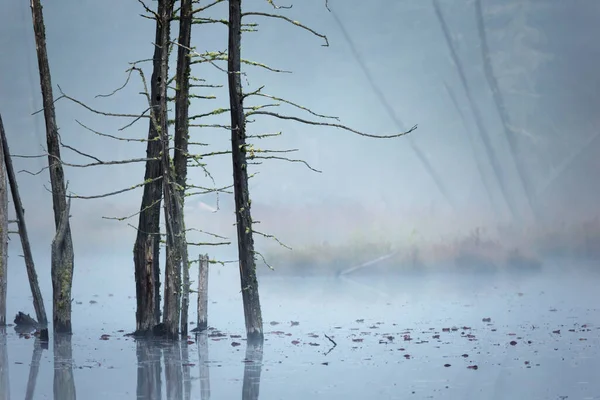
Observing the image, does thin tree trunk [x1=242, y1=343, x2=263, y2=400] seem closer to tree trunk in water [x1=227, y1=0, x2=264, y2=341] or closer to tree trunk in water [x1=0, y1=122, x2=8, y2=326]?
tree trunk in water [x1=227, y1=0, x2=264, y2=341]

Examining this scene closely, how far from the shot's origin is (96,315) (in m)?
24.2

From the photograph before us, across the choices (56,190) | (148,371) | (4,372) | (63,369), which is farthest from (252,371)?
(56,190)

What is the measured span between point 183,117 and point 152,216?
2.23 m

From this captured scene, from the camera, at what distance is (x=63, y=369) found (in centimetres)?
1476

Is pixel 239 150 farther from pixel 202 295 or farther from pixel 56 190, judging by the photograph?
pixel 202 295

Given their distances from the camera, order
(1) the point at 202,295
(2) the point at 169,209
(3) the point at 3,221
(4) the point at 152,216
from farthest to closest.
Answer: (1) the point at 202,295 < (3) the point at 3,221 < (4) the point at 152,216 < (2) the point at 169,209

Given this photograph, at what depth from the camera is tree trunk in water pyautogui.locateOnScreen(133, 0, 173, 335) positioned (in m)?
17.7

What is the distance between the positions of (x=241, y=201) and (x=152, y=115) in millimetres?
2297

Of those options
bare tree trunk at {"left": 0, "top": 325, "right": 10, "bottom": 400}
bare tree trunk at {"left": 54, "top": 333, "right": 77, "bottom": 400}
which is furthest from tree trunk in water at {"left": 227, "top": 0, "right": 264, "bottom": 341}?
bare tree trunk at {"left": 0, "top": 325, "right": 10, "bottom": 400}

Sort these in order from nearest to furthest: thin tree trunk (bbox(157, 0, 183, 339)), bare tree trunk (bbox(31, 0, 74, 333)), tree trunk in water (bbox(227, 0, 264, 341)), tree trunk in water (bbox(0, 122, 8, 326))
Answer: tree trunk in water (bbox(227, 0, 264, 341))
thin tree trunk (bbox(157, 0, 183, 339))
bare tree trunk (bbox(31, 0, 74, 333))
tree trunk in water (bbox(0, 122, 8, 326))

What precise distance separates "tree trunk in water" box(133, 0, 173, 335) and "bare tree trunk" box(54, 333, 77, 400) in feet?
5.34

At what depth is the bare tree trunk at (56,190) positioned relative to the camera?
18.8m

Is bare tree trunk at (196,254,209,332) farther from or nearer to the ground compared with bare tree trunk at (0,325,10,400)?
farther from the ground

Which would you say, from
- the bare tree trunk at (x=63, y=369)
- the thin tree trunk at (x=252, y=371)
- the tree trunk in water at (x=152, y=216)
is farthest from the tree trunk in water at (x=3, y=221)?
the thin tree trunk at (x=252, y=371)
